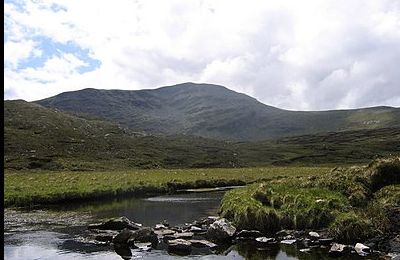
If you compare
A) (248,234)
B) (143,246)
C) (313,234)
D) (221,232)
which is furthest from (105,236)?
(313,234)

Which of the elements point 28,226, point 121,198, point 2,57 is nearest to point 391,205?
point 28,226

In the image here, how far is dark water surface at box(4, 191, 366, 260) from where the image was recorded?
2436cm

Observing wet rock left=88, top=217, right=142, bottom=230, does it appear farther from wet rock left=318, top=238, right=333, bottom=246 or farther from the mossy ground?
wet rock left=318, top=238, right=333, bottom=246

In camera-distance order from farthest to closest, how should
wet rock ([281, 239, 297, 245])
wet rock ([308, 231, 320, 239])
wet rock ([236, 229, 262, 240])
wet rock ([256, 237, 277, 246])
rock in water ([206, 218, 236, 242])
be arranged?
wet rock ([236, 229, 262, 240]) → rock in water ([206, 218, 236, 242]) → wet rock ([308, 231, 320, 239]) → wet rock ([256, 237, 277, 246]) → wet rock ([281, 239, 297, 245])

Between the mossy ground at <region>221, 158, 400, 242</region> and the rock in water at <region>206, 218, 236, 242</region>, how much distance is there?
1.62m

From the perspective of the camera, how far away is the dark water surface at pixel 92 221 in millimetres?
24359

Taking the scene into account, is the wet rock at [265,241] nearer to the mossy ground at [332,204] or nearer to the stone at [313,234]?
the mossy ground at [332,204]

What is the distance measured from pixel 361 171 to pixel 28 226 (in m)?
25.3

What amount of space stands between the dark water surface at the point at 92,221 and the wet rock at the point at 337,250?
45cm

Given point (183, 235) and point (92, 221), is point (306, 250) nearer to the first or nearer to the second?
point (183, 235)

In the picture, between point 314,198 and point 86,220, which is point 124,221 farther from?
point 314,198

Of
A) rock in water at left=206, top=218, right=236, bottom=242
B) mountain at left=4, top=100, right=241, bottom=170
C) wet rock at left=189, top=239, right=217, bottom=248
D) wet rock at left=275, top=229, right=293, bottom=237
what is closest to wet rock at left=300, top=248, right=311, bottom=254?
wet rock at left=275, top=229, right=293, bottom=237

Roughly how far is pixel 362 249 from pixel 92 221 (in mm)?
20982

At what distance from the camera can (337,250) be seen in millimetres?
24297
